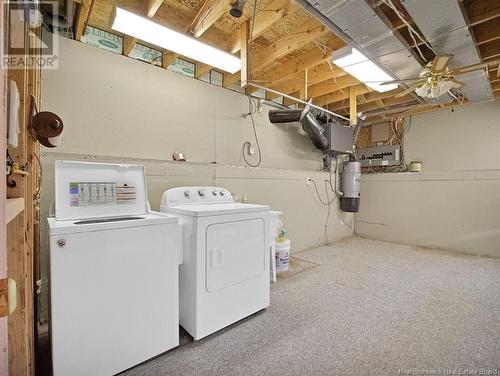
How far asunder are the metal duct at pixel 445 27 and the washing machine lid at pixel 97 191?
2348mm

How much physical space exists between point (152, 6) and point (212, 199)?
1.64 meters

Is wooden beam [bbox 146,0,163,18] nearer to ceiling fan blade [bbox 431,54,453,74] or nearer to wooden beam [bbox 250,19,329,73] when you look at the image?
wooden beam [bbox 250,19,329,73]

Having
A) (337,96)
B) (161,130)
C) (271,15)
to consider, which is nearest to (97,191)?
(161,130)

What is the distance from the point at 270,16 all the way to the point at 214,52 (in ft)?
1.88

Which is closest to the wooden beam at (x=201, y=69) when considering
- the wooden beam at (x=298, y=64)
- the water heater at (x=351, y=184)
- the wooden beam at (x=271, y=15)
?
the wooden beam at (x=298, y=64)

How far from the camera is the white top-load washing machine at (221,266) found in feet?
5.54

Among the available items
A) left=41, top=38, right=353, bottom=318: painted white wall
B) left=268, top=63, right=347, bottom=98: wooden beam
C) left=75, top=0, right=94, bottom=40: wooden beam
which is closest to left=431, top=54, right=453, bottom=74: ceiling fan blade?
left=268, top=63, right=347, bottom=98: wooden beam

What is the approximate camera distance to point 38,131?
1.26 meters

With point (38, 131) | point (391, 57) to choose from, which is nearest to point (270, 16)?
point (391, 57)

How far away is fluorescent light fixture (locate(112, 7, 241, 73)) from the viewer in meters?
1.82

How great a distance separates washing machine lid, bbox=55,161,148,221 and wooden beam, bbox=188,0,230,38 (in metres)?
1.31

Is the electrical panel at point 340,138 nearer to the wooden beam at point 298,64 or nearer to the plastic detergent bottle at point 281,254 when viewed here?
the wooden beam at point 298,64

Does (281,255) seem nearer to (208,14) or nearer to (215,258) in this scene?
(215,258)

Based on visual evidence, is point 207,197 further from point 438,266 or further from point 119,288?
point 438,266
